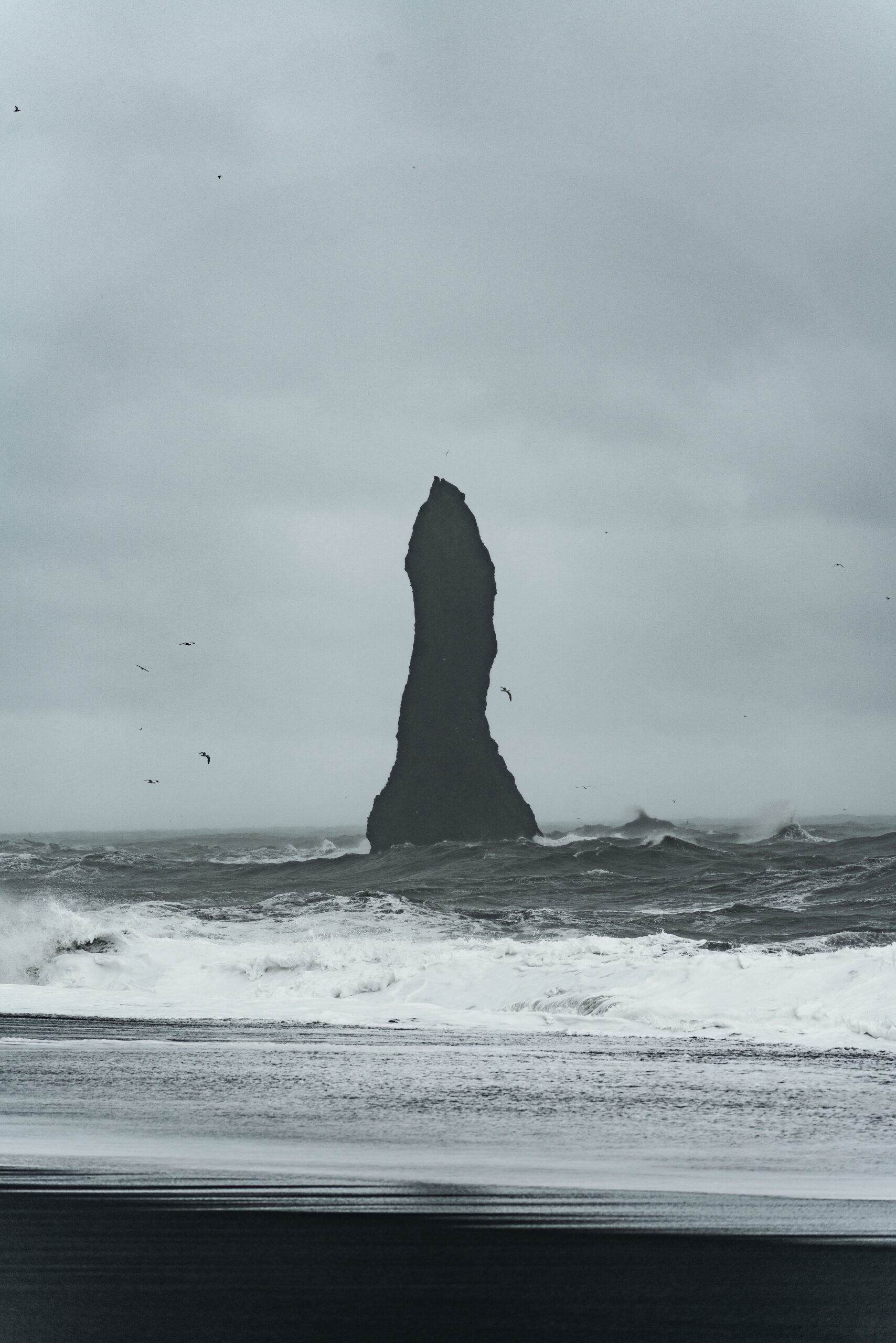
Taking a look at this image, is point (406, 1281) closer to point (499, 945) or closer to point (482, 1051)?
point (482, 1051)

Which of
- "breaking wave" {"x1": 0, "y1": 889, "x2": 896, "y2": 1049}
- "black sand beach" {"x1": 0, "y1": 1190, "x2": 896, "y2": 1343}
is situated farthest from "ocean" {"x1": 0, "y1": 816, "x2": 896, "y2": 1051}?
"black sand beach" {"x1": 0, "y1": 1190, "x2": 896, "y2": 1343}

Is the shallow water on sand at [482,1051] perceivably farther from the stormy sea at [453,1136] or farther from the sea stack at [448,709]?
the sea stack at [448,709]

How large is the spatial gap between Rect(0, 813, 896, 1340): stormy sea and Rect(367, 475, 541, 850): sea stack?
30155mm

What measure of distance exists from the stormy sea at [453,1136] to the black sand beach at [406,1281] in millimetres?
15

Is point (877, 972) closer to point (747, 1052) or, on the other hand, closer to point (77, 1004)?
point (747, 1052)

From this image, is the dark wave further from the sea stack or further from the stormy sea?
the sea stack

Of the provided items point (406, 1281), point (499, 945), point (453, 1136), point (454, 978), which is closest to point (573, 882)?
point (499, 945)

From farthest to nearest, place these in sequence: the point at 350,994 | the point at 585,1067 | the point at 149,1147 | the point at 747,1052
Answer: the point at 350,994
the point at 747,1052
the point at 585,1067
the point at 149,1147

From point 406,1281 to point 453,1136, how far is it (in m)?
2.31

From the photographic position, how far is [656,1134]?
272 inches

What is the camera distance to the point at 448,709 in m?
50.5

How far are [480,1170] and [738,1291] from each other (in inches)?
76.8

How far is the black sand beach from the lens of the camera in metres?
4.18

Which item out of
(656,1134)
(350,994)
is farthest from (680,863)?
(656,1134)
